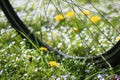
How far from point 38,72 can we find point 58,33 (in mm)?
1021

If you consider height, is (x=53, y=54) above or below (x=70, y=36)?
Result: below

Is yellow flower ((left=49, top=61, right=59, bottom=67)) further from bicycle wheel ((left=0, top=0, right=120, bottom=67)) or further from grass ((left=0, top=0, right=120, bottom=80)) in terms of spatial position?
bicycle wheel ((left=0, top=0, right=120, bottom=67))

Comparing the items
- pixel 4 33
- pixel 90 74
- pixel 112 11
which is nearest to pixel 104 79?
pixel 90 74

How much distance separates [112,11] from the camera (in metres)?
3.96

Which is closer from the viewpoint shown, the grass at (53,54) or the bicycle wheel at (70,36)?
the grass at (53,54)

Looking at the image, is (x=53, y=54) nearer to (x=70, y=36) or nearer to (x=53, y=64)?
(x=53, y=64)

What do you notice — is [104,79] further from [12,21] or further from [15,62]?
[12,21]

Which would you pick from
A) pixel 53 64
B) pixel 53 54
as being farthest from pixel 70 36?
pixel 53 64

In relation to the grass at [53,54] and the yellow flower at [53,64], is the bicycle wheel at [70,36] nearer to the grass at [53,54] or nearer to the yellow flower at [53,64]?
the grass at [53,54]

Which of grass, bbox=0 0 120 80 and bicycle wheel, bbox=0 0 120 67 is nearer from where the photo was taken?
grass, bbox=0 0 120 80

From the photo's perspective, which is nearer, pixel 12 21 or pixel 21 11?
pixel 12 21

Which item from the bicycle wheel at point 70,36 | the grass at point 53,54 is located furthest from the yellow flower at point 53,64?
the bicycle wheel at point 70,36

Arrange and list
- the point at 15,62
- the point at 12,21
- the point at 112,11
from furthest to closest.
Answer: the point at 112,11
the point at 12,21
the point at 15,62

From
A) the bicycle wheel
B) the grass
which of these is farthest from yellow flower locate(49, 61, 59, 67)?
the bicycle wheel
